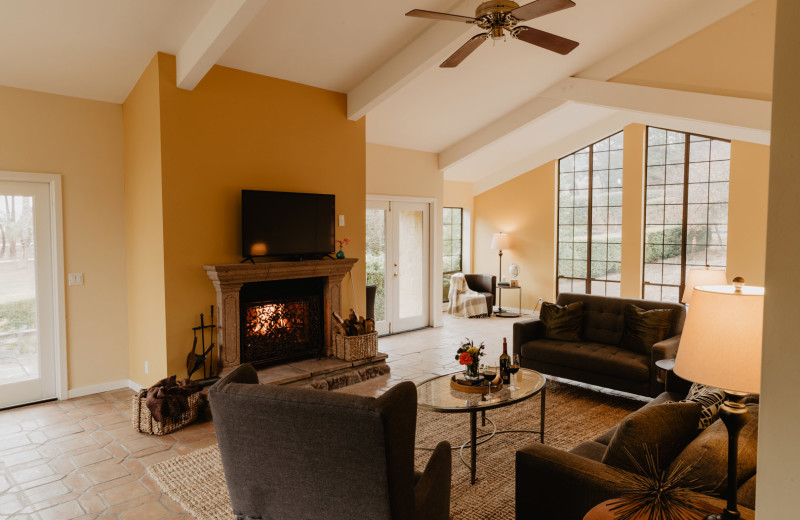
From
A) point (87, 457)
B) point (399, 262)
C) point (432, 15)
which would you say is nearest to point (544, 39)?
point (432, 15)

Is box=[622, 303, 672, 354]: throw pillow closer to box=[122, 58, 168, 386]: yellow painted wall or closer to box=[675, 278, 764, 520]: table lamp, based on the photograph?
box=[675, 278, 764, 520]: table lamp

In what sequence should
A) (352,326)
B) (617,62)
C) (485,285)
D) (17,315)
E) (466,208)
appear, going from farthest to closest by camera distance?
(466,208)
(485,285)
(617,62)
(352,326)
(17,315)

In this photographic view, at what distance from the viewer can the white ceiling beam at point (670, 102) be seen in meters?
5.05

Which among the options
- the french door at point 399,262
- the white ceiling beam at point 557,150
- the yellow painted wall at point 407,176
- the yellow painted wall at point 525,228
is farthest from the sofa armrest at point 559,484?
the yellow painted wall at point 525,228

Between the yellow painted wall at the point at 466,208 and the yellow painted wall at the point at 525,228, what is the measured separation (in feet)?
0.42

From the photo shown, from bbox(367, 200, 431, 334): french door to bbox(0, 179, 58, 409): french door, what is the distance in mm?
3725

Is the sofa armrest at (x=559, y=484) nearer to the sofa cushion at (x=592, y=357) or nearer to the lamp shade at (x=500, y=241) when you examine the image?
the sofa cushion at (x=592, y=357)

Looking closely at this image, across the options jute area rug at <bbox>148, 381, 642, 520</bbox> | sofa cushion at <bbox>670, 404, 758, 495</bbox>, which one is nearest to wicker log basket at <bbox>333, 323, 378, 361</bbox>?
jute area rug at <bbox>148, 381, 642, 520</bbox>

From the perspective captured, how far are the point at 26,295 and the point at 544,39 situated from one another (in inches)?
188

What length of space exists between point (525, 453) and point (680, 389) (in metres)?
1.97

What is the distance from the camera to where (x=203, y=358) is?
4645 millimetres

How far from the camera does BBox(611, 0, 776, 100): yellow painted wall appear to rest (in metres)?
4.90

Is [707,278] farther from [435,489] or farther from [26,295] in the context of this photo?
[26,295]

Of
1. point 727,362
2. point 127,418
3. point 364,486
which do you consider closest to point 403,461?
point 364,486
